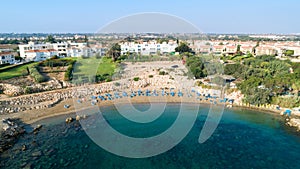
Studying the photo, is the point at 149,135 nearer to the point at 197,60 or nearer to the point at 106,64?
the point at 197,60

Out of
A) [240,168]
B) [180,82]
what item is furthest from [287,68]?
[240,168]

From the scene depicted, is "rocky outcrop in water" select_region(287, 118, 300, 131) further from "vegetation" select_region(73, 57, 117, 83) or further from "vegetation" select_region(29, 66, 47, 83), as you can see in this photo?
"vegetation" select_region(29, 66, 47, 83)

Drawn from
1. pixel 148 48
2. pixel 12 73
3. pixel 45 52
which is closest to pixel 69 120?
A: pixel 12 73

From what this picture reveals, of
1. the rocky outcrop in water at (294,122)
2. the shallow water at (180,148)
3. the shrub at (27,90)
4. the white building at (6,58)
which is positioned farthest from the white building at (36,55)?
the rocky outcrop in water at (294,122)

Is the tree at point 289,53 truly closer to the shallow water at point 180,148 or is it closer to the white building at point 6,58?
the shallow water at point 180,148

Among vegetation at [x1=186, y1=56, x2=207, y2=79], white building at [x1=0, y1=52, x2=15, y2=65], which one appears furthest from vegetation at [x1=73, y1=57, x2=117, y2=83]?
white building at [x1=0, y1=52, x2=15, y2=65]
